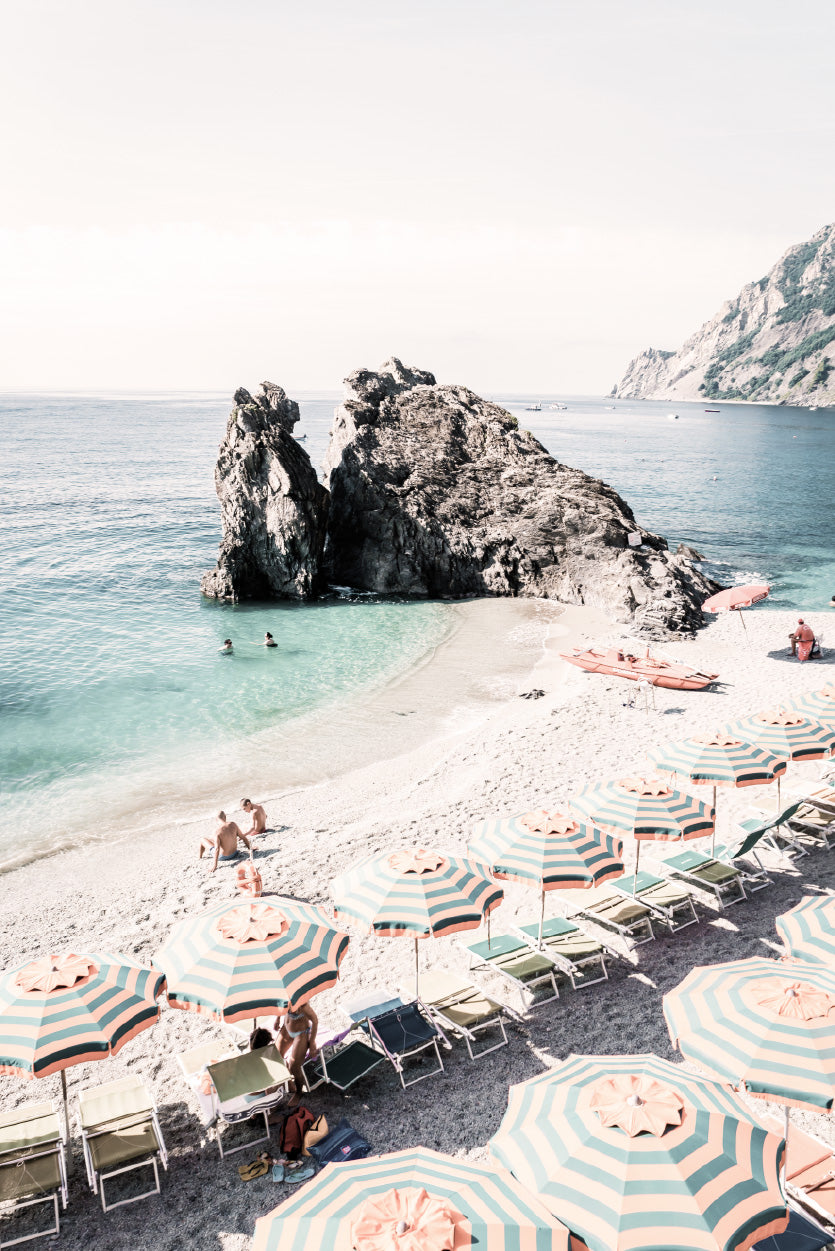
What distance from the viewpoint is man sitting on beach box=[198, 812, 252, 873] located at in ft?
53.6

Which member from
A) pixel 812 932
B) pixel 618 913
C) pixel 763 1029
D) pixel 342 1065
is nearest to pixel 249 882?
pixel 342 1065

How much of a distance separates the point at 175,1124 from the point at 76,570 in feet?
143

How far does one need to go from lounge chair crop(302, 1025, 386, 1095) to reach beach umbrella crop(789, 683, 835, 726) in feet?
36.9

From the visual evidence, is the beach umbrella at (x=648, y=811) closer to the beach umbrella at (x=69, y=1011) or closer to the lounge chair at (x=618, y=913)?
the lounge chair at (x=618, y=913)

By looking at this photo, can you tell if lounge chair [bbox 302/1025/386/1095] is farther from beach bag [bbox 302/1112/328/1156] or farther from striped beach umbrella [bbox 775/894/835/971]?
striped beach umbrella [bbox 775/894/835/971]

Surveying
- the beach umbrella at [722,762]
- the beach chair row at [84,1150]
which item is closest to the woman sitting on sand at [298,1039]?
the beach chair row at [84,1150]

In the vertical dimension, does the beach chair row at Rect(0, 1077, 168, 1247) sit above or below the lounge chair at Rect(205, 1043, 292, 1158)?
below

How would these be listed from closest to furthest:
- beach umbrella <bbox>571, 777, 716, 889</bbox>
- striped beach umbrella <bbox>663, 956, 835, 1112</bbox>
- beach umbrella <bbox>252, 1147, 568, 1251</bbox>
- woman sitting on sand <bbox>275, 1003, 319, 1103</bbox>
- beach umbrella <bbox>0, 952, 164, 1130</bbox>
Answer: beach umbrella <bbox>252, 1147, 568, 1251</bbox> < striped beach umbrella <bbox>663, 956, 835, 1112</bbox> < beach umbrella <bbox>0, 952, 164, 1130</bbox> < woman sitting on sand <bbox>275, 1003, 319, 1103</bbox> < beach umbrella <bbox>571, 777, 716, 889</bbox>

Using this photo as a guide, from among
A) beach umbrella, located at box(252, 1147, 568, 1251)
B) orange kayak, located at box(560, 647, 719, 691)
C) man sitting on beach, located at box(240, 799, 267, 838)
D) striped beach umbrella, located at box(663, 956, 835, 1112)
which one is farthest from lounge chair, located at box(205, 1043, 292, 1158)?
orange kayak, located at box(560, 647, 719, 691)

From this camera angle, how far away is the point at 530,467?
151ft

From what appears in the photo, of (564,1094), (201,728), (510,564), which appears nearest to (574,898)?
(564,1094)

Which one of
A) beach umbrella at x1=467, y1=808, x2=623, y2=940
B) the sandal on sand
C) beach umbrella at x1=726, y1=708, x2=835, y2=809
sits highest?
beach umbrella at x1=726, y1=708, x2=835, y2=809

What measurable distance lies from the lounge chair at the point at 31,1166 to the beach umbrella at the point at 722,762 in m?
10.9

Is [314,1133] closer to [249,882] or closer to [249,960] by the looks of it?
[249,960]
